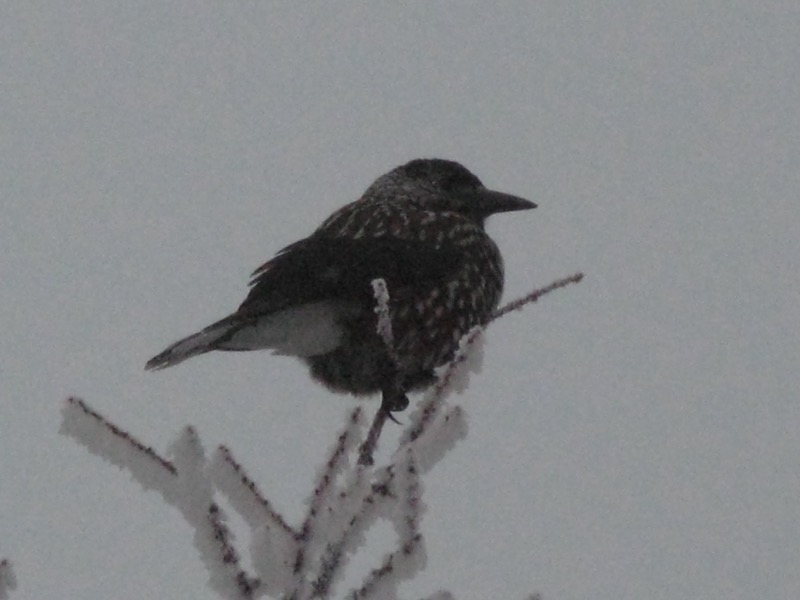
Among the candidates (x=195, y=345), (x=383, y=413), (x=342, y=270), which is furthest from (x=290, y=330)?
(x=383, y=413)

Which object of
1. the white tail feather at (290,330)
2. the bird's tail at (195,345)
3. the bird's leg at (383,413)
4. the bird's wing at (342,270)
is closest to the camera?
the bird's leg at (383,413)

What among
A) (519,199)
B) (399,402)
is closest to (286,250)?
(399,402)

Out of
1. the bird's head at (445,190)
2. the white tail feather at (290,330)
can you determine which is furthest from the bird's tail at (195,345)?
the bird's head at (445,190)

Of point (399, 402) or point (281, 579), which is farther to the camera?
point (399, 402)

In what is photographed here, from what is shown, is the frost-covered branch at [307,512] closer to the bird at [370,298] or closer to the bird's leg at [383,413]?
the bird's leg at [383,413]

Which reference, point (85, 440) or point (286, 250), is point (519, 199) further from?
point (85, 440)

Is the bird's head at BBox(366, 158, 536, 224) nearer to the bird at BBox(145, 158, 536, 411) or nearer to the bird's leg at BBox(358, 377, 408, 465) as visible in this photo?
the bird at BBox(145, 158, 536, 411)

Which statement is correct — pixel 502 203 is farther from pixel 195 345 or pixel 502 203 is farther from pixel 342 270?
pixel 195 345
